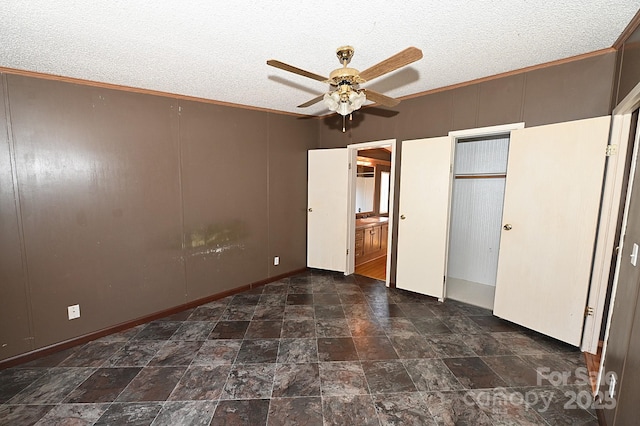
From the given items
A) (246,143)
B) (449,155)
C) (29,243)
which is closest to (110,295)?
(29,243)

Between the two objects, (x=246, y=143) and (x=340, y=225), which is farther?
(x=340, y=225)

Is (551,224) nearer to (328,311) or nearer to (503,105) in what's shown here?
(503,105)

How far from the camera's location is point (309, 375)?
207cm

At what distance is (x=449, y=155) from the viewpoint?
315cm

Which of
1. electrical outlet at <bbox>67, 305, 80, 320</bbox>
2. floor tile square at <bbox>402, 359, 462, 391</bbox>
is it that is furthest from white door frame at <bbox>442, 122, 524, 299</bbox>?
electrical outlet at <bbox>67, 305, 80, 320</bbox>

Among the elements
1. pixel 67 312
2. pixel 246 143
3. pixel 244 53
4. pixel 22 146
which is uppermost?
pixel 244 53

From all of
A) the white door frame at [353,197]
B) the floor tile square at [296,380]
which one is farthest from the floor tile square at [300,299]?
the floor tile square at [296,380]

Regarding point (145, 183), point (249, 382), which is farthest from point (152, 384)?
point (145, 183)

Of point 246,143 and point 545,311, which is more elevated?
point 246,143

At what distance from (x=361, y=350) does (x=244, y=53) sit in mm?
2683

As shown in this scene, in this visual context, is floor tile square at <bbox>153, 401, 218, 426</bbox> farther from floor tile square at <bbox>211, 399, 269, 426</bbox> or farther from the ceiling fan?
the ceiling fan

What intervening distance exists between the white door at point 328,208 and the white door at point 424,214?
2.97 feet

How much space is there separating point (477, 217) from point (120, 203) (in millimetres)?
4404

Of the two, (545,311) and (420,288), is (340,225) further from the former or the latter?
(545,311)
